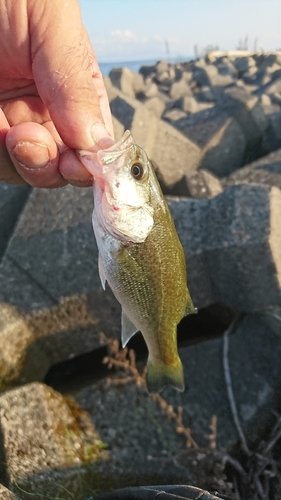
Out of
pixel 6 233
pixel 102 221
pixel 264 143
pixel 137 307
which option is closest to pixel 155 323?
pixel 137 307

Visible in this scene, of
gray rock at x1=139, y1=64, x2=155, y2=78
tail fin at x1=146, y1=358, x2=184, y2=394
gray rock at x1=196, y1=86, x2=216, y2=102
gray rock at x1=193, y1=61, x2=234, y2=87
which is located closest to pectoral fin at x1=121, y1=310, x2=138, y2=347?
tail fin at x1=146, y1=358, x2=184, y2=394

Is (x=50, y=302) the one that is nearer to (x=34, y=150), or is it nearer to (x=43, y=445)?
(x=43, y=445)

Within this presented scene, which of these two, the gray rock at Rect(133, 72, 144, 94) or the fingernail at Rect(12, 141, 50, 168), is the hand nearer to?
the fingernail at Rect(12, 141, 50, 168)

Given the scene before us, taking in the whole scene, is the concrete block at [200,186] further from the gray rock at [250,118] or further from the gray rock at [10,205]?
the gray rock at [250,118]

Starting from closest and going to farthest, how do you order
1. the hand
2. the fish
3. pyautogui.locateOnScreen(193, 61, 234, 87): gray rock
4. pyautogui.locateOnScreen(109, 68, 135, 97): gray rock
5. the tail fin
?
the fish < the hand < the tail fin < pyautogui.locateOnScreen(109, 68, 135, 97): gray rock < pyautogui.locateOnScreen(193, 61, 234, 87): gray rock

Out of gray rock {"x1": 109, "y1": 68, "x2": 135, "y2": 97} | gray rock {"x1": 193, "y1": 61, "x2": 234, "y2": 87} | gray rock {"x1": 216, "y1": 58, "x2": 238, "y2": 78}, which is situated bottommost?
gray rock {"x1": 216, "y1": 58, "x2": 238, "y2": 78}

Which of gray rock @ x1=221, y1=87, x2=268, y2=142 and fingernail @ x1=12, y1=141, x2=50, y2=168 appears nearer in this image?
fingernail @ x1=12, y1=141, x2=50, y2=168

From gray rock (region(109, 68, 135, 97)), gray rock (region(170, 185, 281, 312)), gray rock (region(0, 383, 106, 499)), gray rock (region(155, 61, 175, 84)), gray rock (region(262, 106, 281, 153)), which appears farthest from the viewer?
gray rock (region(155, 61, 175, 84))
